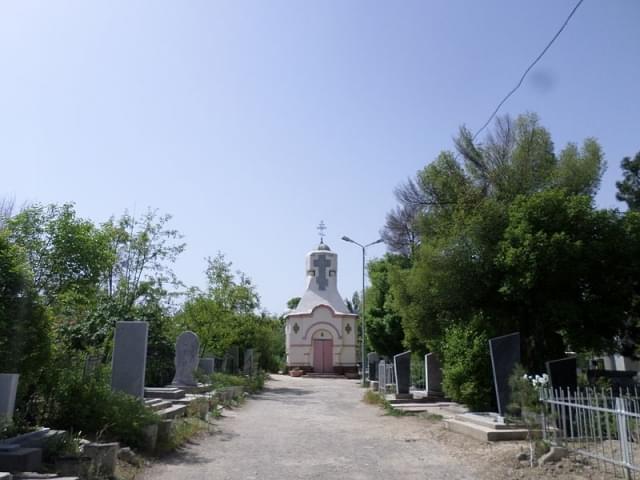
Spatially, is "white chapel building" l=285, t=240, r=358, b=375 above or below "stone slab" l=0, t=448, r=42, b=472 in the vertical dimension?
above

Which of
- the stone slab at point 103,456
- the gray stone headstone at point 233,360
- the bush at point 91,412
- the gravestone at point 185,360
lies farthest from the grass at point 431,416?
the gray stone headstone at point 233,360

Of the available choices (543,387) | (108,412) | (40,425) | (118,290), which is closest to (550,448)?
(543,387)

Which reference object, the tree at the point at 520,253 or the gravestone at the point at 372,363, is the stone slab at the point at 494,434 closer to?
the tree at the point at 520,253

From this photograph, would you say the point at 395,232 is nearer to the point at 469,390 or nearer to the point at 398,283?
the point at 398,283

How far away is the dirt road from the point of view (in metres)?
7.77

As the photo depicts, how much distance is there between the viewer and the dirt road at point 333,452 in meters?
7.77

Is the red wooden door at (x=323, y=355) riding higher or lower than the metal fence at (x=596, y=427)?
higher

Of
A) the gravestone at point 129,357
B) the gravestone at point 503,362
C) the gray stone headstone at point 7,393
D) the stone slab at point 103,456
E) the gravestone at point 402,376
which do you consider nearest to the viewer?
the stone slab at point 103,456

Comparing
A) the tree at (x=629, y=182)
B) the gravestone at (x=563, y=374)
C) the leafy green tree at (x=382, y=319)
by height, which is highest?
the tree at (x=629, y=182)

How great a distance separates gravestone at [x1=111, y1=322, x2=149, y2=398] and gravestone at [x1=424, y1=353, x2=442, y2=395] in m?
10.8

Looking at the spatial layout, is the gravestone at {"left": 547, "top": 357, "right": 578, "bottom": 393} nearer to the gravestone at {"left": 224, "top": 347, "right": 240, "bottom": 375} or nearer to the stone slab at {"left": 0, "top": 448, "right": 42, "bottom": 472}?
the stone slab at {"left": 0, "top": 448, "right": 42, "bottom": 472}

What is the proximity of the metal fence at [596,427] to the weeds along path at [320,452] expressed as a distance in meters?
1.20

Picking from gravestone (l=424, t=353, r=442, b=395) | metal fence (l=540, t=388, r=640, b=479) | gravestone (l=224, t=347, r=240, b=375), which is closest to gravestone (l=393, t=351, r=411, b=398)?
gravestone (l=424, t=353, r=442, b=395)

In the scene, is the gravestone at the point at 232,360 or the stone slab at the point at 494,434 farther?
the gravestone at the point at 232,360
